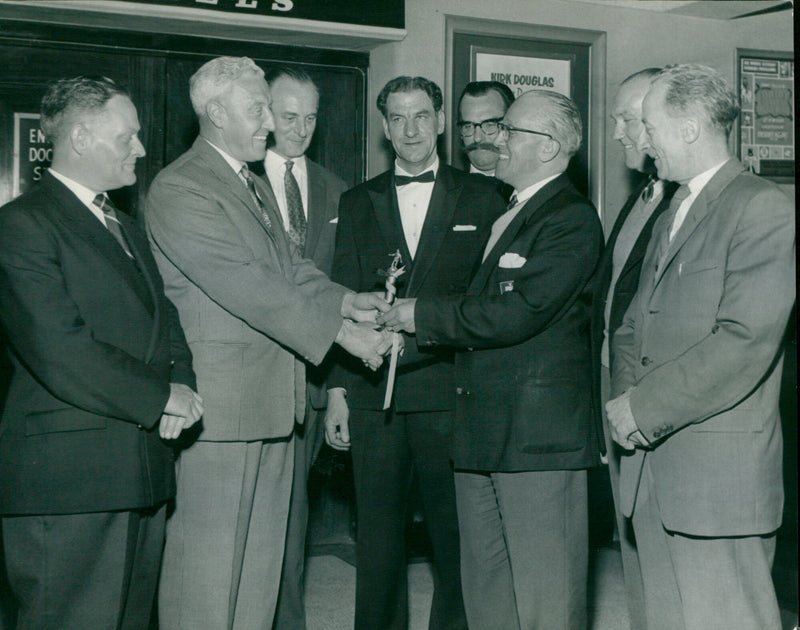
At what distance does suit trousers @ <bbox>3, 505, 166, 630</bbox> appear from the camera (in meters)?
2.30

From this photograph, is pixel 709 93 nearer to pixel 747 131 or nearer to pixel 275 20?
pixel 275 20

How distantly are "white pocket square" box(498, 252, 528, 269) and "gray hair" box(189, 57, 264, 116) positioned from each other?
1.03 metres

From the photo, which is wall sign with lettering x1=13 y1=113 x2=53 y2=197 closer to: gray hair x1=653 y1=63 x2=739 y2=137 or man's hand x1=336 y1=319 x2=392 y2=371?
man's hand x1=336 y1=319 x2=392 y2=371

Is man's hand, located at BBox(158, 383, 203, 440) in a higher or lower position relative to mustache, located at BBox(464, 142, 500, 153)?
lower

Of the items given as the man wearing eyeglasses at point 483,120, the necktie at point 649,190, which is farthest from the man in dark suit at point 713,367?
the man wearing eyeglasses at point 483,120

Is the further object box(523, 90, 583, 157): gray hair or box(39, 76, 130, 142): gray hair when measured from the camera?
box(523, 90, 583, 157): gray hair

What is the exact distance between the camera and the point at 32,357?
2312 mm

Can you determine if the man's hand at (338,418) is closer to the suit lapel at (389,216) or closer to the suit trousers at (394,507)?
the suit trousers at (394,507)

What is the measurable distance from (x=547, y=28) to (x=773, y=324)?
328 cm

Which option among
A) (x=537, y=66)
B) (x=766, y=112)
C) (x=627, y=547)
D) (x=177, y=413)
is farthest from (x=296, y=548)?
(x=766, y=112)

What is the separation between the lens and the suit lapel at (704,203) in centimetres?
239

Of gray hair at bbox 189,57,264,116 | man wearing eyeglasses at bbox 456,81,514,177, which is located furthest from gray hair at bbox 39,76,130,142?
man wearing eyeglasses at bbox 456,81,514,177

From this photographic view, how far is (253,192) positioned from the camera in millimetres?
3031

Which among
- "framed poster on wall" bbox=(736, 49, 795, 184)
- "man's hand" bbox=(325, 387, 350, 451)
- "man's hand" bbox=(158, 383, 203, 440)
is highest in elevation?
"framed poster on wall" bbox=(736, 49, 795, 184)
